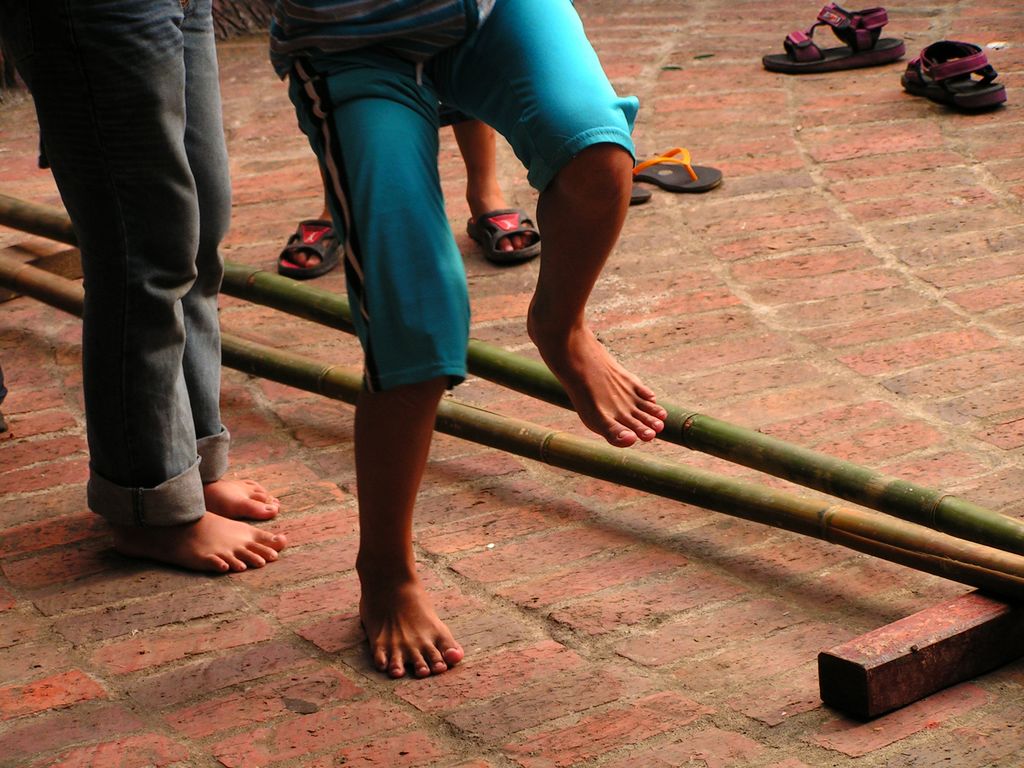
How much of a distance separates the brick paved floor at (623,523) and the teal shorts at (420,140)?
17.7 inches

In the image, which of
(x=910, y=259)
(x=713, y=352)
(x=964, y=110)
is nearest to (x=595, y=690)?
(x=713, y=352)

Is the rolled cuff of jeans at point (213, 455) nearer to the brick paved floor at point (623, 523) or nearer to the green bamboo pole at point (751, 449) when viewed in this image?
the brick paved floor at point (623, 523)

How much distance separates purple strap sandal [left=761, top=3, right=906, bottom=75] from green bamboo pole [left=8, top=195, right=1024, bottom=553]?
2475mm

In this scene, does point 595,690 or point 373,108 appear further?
point 595,690

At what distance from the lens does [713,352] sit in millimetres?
2803

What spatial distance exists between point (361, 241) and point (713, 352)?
1.35 meters

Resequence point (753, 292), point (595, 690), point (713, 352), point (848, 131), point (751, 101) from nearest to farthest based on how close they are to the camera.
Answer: point (595, 690), point (713, 352), point (753, 292), point (848, 131), point (751, 101)

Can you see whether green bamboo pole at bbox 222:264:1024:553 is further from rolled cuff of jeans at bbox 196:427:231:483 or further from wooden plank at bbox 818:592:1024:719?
rolled cuff of jeans at bbox 196:427:231:483

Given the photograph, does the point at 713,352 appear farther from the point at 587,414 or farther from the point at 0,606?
the point at 0,606

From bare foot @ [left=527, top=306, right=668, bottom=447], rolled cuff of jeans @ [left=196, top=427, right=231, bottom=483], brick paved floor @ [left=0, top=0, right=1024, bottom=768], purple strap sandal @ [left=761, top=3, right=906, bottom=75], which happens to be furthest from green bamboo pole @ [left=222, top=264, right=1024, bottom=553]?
Answer: purple strap sandal @ [left=761, top=3, right=906, bottom=75]

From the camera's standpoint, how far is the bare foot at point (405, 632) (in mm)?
1771

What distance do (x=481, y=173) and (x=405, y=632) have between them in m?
1.79

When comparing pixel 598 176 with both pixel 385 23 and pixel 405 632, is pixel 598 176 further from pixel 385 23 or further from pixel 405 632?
pixel 405 632

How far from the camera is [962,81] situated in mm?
4039
